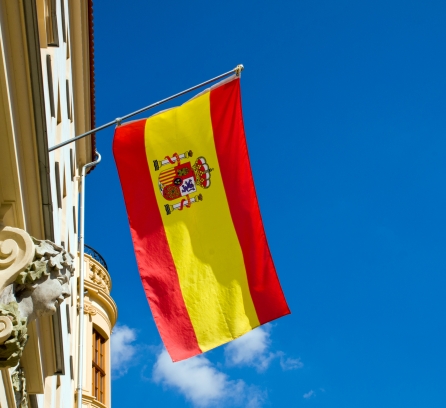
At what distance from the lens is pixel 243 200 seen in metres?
10.6

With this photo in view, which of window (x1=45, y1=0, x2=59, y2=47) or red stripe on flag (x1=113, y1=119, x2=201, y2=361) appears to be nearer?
red stripe on flag (x1=113, y1=119, x2=201, y2=361)

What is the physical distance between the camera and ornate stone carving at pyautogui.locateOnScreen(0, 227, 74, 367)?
6.96 m

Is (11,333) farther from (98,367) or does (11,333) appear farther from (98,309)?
(98,309)

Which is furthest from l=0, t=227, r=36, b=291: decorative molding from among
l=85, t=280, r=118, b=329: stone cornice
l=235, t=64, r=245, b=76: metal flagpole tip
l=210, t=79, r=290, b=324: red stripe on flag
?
l=85, t=280, r=118, b=329: stone cornice

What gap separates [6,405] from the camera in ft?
30.7

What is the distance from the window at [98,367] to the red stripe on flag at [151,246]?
9.28 meters

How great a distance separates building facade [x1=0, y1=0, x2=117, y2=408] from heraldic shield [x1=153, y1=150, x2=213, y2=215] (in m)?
1.74

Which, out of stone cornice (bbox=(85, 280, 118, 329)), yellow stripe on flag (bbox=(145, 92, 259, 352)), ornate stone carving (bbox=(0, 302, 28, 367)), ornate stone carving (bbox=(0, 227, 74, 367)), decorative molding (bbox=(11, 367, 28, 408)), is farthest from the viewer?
stone cornice (bbox=(85, 280, 118, 329))

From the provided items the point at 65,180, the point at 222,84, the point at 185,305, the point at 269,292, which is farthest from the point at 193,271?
the point at 65,180

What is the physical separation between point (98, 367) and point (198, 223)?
33.6 feet

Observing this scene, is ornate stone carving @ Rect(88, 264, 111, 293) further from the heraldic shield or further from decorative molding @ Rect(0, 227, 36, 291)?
decorative molding @ Rect(0, 227, 36, 291)

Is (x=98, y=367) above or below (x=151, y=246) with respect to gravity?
above

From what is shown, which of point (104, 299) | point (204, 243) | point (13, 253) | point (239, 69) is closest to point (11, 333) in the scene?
point (13, 253)

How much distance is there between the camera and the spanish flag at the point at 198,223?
10.2 m
